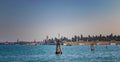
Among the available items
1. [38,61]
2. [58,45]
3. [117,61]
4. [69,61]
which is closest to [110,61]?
[117,61]

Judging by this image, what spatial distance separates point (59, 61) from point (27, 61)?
208 inches

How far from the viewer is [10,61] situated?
221 feet

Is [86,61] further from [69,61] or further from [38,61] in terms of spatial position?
[38,61]

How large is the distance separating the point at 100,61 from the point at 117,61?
2.71 meters

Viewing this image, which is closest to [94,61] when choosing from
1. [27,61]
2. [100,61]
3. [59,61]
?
[100,61]

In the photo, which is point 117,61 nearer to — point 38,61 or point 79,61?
point 79,61

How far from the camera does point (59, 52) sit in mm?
80312

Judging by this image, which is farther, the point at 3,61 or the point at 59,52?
the point at 59,52

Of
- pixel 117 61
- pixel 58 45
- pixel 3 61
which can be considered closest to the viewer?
pixel 117 61

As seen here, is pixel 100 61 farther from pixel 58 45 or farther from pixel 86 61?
pixel 58 45

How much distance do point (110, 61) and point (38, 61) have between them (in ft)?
38.0

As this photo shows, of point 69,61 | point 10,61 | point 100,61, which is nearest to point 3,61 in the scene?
point 10,61

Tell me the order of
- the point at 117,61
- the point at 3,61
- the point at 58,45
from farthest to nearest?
the point at 58,45
the point at 3,61
the point at 117,61

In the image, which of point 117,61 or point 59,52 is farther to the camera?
point 59,52
